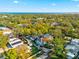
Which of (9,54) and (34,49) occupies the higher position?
(9,54)

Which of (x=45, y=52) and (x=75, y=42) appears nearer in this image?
(x=45, y=52)

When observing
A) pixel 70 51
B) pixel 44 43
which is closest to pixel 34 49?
pixel 44 43

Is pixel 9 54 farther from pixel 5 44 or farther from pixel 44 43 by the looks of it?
pixel 44 43

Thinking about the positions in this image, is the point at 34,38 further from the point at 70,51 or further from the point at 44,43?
the point at 70,51

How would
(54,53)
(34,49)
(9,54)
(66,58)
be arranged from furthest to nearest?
(34,49), (54,53), (66,58), (9,54)

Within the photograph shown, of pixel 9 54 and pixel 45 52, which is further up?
pixel 9 54

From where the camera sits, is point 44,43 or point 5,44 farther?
point 44,43

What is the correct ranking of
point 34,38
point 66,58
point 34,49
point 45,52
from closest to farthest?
point 66,58, point 45,52, point 34,49, point 34,38

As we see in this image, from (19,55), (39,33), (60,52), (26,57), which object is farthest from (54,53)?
(39,33)

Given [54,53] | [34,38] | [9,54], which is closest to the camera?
[9,54]
